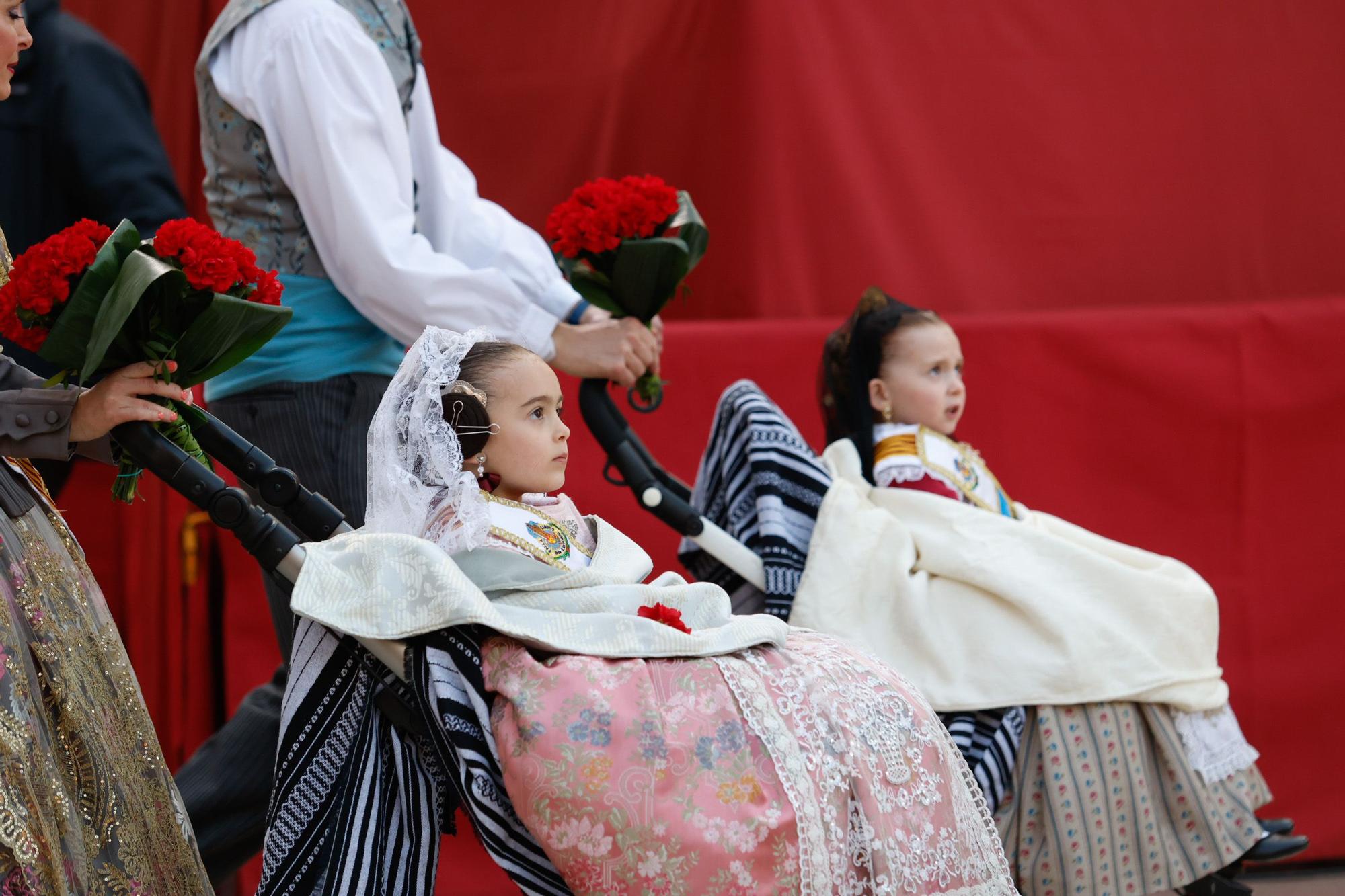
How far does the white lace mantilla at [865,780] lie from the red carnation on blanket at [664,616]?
0.07m

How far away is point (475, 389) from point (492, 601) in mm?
344

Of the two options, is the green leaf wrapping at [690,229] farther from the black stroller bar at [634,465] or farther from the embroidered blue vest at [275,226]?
the embroidered blue vest at [275,226]

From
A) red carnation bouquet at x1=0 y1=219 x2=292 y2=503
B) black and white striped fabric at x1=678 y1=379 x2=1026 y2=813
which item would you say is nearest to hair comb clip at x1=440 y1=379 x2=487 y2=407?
red carnation bouquet at x1=0 y1=219 x2=292 y2=503

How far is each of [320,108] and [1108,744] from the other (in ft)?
5.52

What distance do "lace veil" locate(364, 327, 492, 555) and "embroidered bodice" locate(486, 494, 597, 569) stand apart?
0.17 feet

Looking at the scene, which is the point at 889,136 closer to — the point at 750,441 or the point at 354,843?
the point at 750,441

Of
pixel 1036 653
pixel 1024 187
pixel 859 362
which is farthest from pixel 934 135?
pixel 1036 653

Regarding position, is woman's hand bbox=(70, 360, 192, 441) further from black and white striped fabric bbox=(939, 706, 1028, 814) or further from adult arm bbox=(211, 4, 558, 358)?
black and white striped fabric bbox=(939, 706, 1028, 814)

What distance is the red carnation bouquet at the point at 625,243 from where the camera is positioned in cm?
236

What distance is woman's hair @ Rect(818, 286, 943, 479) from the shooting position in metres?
2.93

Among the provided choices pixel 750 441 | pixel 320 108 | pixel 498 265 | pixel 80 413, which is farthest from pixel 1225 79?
pixel 80 413

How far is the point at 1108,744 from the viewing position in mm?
2393

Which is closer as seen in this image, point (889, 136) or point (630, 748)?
point (630, 748)

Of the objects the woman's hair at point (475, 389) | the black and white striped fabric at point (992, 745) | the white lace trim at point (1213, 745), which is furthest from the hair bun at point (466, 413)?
the white lace trim at point (1213, 745)
